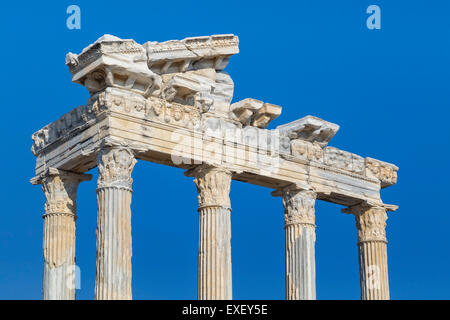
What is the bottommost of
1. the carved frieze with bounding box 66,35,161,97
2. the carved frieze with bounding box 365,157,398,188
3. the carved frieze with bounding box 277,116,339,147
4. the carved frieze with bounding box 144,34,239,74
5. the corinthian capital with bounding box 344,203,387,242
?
the corinthian capital with bounding box 344,203,387,242

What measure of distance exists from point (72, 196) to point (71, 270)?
2802mm

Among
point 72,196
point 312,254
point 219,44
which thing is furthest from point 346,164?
point 72,196

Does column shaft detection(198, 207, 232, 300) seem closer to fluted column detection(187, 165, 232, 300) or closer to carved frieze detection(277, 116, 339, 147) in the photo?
fluted column detection(187, 165, 232, 300)

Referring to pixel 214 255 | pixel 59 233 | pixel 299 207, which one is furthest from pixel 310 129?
pixel 59 233

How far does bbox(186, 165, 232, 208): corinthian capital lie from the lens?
4047cm

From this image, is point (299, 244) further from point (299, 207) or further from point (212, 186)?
point (212, 186)

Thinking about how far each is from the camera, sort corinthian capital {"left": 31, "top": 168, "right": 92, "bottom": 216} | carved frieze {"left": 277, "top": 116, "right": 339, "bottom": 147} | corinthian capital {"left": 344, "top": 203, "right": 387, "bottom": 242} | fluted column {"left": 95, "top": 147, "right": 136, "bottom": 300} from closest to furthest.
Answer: fluted column {"left": 95, "top": 147, "right": 136, "bottom": 300} < corinthian capital {"left": 31, "top": 168, "right": 92, "bottom": 216} < carved frieze {"left": 277, "top": 116, "right": 339, "bottom": 147} < corinthian capital {"left": 344, "top": 203, "right": 387, "bottom": 242}

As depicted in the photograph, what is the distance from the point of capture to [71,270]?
40062 mm

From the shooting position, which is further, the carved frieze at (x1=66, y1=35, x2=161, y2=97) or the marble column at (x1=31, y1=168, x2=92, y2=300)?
the marble column at (x1=31, y1=168, x2=92, y2=300)

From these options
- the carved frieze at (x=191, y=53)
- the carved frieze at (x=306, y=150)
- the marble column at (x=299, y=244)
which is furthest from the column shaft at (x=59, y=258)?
the carved frieze at (x=306, y=150)

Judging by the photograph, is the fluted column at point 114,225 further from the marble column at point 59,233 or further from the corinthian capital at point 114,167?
the marble column at point 59,233

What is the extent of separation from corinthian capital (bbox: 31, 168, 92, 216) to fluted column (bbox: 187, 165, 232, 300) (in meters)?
4.41

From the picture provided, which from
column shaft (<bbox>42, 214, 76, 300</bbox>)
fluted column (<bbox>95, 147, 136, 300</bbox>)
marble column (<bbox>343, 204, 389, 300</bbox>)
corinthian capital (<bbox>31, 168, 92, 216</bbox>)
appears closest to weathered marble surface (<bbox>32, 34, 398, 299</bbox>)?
fluted column (<bbox>95, 147, 136, 300</bbox>)

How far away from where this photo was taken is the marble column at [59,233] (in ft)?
131
